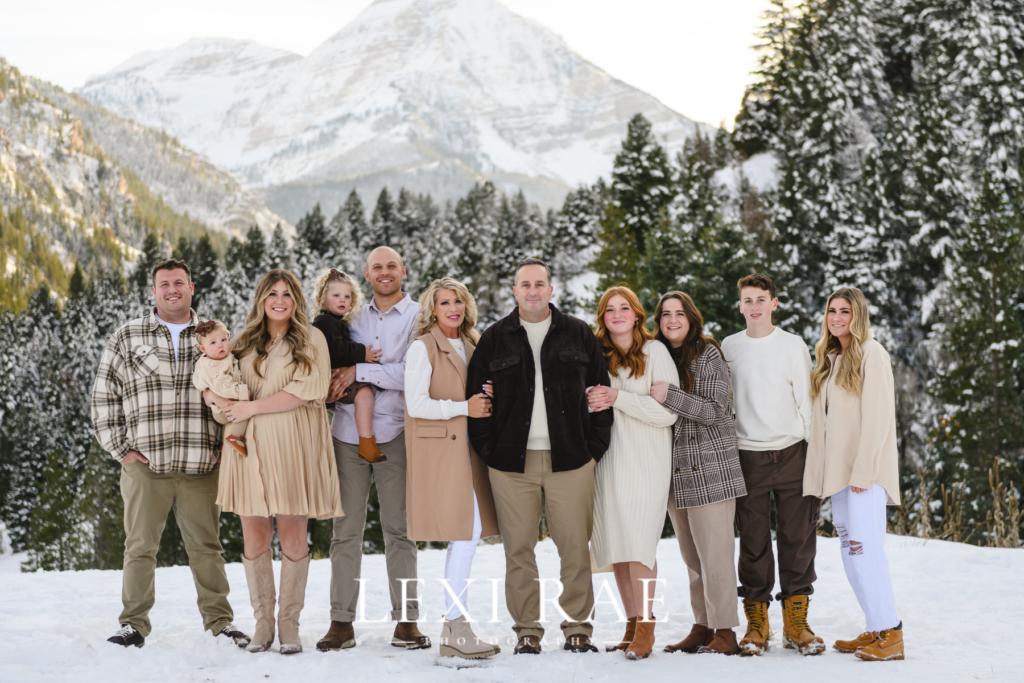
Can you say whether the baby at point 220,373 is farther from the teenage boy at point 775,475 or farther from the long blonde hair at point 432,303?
the teenage boy at point 775,475

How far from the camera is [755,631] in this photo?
5125mm

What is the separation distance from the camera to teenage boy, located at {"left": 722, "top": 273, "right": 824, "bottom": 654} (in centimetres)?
521

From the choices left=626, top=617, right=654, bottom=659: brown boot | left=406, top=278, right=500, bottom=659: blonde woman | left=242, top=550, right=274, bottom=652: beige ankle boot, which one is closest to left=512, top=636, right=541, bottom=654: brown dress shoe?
left=406, top=278, right=500, bottom=659: blonde woman

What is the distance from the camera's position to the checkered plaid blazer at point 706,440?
16.6 ft

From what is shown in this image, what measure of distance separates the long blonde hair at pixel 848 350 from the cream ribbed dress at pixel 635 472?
994 mm

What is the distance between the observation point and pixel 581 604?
5117mm

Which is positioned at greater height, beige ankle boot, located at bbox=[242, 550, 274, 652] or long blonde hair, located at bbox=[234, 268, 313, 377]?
long blonde hair, located at bbox=[234, 268, 313, 377]

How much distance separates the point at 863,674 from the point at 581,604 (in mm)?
1689

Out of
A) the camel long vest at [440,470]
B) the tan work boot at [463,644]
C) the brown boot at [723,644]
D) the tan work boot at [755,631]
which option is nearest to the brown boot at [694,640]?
the brown boot at [723,644]

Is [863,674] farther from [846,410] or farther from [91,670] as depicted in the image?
[91,670]

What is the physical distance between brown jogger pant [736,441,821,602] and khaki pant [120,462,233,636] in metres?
3.60

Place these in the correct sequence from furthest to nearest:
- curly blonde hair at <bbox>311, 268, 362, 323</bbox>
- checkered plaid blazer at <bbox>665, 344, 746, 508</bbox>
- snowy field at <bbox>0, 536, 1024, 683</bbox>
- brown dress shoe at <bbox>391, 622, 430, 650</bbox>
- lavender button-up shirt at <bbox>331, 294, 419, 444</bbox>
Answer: curly blonde hair at <bbox>311, 268, 362, 323</bbox>
lavender button-up shirt at <bbox>331, 294, 419, 444</bbox>
brown dress shoe at <bbox>391, 622, 430, 650</bbox>
checkered plaid blazer at <bbox>665, 344, 746, 508</bbox>
snowy field at <bbox>0, 536, 1024, 683</bbox>

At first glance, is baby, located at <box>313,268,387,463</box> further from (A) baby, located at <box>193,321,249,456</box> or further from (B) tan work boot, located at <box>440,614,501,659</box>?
(B) tan work boot, located at <box>440,614,501,659</box>

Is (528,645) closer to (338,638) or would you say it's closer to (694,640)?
(694,640)
